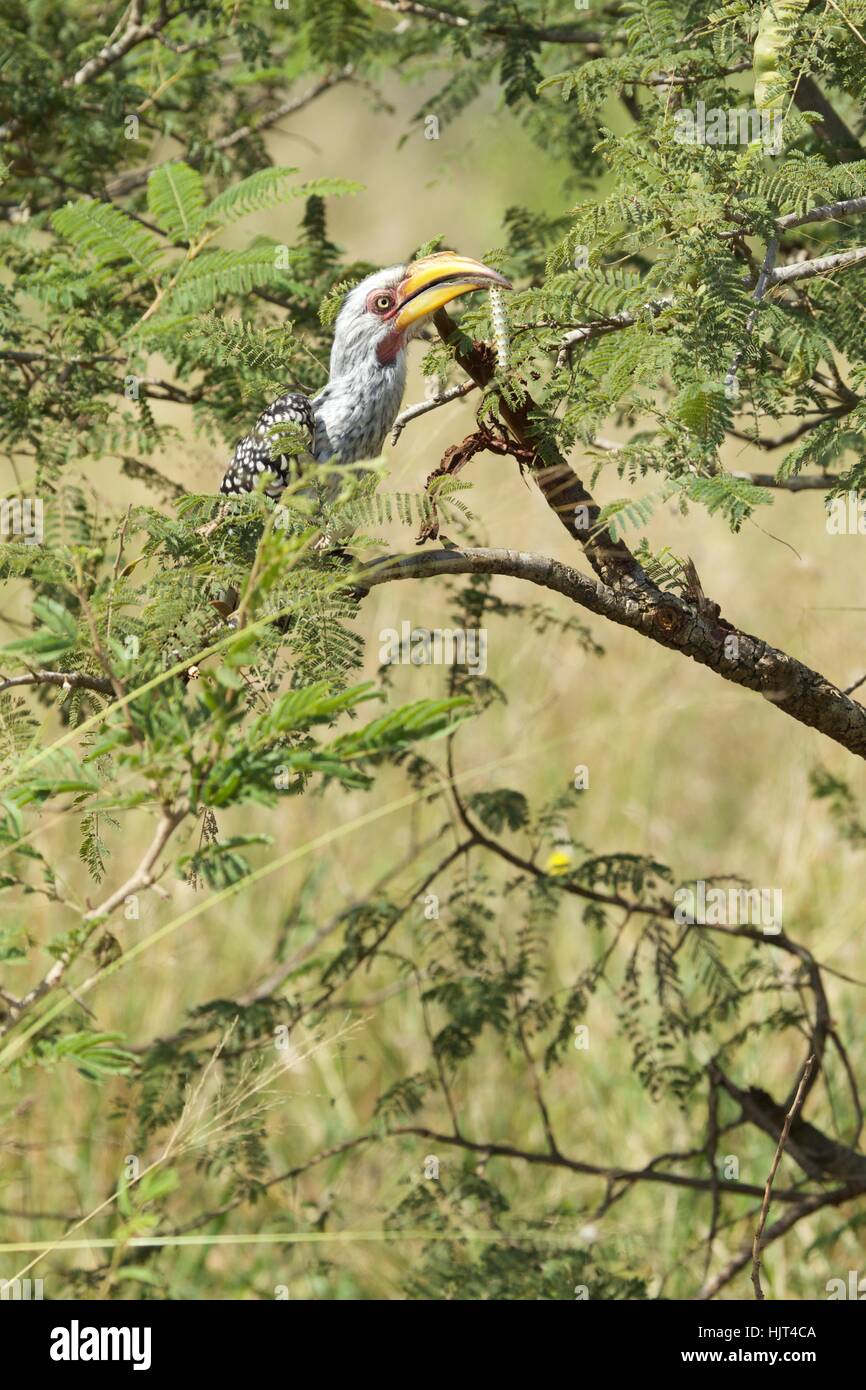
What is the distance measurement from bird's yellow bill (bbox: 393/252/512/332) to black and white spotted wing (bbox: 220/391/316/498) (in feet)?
1.01

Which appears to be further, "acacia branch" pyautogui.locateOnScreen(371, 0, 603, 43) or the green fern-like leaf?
"acacia branch" pyautogui.locateOnScreen(371, 0, 603, 43)

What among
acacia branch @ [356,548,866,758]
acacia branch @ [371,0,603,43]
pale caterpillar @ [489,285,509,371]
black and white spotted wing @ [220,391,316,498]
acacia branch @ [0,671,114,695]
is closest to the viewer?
acacia branch @ [0,671,114,695]

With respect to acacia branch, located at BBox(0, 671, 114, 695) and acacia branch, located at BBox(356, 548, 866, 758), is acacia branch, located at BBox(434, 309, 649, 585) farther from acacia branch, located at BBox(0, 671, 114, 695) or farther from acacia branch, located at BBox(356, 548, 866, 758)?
acacia branch, located at BBox(0, 671, 114, 695)

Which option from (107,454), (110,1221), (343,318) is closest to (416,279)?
(343,318)

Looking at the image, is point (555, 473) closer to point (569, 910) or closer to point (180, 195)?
point (180, 195)

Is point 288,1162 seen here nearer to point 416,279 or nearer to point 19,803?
point 416,279

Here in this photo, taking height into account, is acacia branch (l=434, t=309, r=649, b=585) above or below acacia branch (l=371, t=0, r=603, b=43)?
below

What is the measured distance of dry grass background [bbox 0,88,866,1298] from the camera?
14.8 feet

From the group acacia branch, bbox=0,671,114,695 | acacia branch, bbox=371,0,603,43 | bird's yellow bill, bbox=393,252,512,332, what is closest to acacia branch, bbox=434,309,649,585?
bird's yellow bill, bbox=393,252,512,332

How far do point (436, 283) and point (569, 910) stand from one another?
3.27 meters

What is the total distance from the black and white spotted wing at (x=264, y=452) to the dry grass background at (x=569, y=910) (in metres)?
0.26

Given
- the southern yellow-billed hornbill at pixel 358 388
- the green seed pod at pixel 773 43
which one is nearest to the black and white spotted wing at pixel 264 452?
the southern yellow-billed hornbill at pixel 358 388

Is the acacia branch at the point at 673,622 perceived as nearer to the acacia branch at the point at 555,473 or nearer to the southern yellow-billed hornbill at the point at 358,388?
the acacia branch at the point at 555,473

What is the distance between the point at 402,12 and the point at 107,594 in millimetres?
2485
